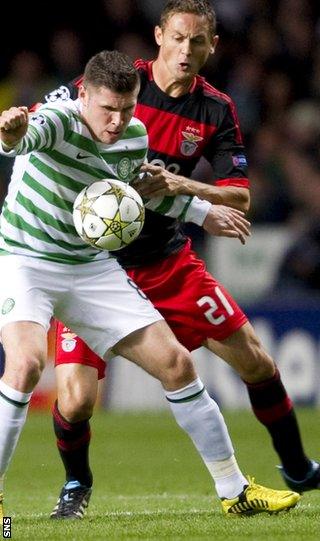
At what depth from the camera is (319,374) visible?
11.5 meters

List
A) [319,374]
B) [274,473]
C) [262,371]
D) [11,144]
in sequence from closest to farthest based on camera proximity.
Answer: [11,144], [262,371], [274,473], [319,374]

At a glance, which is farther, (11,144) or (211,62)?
(211,62)

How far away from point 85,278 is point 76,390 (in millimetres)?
699

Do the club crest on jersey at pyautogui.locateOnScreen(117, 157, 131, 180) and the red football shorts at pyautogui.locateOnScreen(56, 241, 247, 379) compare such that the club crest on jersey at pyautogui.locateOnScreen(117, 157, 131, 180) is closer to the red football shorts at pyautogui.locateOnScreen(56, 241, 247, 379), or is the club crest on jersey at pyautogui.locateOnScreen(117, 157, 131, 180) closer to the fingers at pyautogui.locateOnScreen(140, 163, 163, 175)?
the fingers at pyautogui.locateOnScreen(140, 163, 163, 175)

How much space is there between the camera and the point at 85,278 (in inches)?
230

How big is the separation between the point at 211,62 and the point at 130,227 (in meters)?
8.64

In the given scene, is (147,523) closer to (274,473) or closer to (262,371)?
(262,371)

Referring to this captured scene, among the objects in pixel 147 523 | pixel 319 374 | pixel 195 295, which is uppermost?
pixel 195 295

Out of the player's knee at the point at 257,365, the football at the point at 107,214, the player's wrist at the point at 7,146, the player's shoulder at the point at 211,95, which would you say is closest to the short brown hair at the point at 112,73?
the football at the point at 107,214

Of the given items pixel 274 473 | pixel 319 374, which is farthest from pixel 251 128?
pixel 274 473

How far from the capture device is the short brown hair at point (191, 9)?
6543 mm

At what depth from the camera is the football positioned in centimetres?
557

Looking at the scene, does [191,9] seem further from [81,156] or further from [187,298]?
[187,298]

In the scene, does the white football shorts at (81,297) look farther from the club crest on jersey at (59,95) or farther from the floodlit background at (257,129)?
the floodlit background at (257,129)
